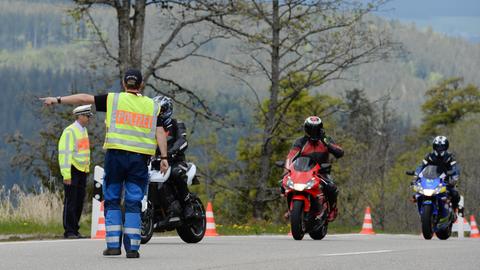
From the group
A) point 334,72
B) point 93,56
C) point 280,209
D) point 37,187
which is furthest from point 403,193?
point 37,187

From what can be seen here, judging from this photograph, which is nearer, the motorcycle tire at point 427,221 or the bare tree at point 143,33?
the motorcycle tire at point 427,221

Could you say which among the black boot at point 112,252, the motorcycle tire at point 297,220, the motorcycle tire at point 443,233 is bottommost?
the black boot at point 112,252

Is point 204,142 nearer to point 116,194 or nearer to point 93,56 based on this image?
point 93,56

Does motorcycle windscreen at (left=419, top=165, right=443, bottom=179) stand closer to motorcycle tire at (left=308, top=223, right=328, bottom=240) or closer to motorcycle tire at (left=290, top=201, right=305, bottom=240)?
motorcycle tire at (left=308, top=223, right=328, bottom=240)

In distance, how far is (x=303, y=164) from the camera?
17688 mm

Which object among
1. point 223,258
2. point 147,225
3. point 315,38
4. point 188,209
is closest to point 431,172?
point 188,209

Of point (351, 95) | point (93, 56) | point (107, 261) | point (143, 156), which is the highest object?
point (351, 95)

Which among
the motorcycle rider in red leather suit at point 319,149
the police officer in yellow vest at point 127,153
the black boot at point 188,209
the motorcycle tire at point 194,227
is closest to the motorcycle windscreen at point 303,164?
the motorcycle rider in red leather suit at point 319,149

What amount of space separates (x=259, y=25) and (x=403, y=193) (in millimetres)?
22894

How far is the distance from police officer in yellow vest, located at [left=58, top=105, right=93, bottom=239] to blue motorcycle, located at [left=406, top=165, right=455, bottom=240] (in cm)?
635

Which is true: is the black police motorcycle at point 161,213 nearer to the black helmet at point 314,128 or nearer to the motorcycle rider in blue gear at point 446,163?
the black helmet at point 314,128

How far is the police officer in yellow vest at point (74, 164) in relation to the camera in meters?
17.3

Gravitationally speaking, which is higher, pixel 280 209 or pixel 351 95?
pixel 351 95

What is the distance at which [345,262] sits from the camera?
35.2 ft
